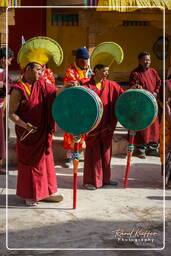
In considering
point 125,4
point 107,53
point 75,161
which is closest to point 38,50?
point 107,53

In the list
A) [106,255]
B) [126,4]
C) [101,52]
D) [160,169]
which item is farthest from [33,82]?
[126,4]

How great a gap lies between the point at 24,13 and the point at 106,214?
29.6 feet

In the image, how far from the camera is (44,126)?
20.2 feet

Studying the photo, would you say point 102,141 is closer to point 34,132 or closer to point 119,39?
point 34,132

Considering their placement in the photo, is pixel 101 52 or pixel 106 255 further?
pixel 101 52

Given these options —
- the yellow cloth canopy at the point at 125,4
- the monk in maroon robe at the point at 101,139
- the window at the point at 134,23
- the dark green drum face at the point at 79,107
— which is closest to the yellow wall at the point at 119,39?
the window at the point at 134,23

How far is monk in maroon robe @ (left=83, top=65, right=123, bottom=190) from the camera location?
694cm

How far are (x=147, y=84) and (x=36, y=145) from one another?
9.98ft

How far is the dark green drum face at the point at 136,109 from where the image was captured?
657cm

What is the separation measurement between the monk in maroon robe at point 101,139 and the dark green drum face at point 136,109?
0.76 ft

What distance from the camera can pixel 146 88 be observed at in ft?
28.5

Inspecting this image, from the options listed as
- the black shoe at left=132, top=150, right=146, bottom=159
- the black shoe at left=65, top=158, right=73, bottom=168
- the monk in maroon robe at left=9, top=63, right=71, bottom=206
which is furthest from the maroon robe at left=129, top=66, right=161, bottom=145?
the monk in maroon robe at left=9, top=63, right=71, bottom=206

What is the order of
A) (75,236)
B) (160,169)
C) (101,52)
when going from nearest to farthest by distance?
(75,236) < (101,52) < (160,169)

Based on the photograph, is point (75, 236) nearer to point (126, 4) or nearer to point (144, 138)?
point (144, 138)
